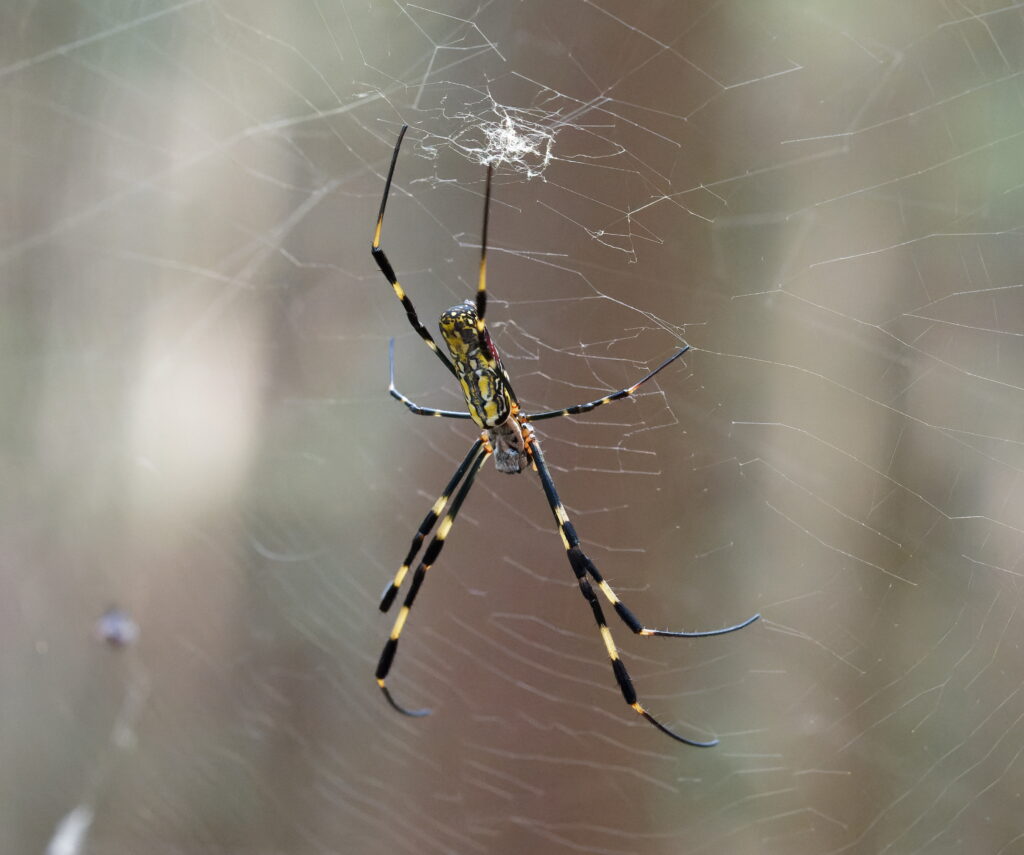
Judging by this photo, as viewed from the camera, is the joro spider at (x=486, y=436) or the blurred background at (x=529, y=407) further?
the blurred background at (x=529, y=407)

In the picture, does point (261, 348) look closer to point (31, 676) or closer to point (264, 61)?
point (264, 61)

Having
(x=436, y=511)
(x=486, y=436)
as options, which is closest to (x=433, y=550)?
(x=436, y=511)

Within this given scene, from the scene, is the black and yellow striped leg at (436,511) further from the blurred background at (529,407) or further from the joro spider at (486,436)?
the blurred background at (529,407)

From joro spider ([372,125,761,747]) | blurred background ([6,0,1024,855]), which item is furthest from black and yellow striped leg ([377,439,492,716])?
blurred background ([6,0,1024,855])

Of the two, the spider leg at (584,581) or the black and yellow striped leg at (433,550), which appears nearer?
the spider leg at (584,581)

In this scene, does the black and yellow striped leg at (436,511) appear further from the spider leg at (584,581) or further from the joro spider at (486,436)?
the spider leg at (584,581)

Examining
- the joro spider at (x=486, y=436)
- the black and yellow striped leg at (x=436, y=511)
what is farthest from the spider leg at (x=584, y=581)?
the black and yellow striped leg at (x=436, y=511)

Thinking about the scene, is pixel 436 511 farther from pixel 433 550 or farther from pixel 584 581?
pixel 584 581
